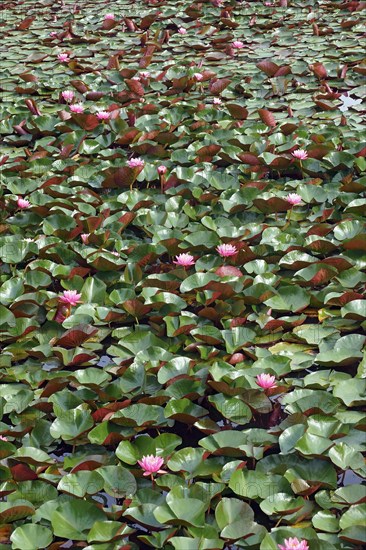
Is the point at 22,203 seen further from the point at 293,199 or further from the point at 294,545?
the point at 294,545

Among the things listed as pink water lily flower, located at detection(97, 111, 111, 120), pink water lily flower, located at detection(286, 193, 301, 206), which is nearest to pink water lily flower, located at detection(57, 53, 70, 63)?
pink water lily flower, located at detection(97, 111, 111, 120)

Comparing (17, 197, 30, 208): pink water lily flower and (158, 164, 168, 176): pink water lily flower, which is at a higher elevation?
(158, 164, 168, 176): pink water lily flower

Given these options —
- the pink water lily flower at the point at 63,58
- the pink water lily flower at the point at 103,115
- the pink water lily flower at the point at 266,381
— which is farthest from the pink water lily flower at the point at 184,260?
the pink water lily flower at the point at 63,58

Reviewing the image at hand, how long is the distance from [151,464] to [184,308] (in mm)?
733

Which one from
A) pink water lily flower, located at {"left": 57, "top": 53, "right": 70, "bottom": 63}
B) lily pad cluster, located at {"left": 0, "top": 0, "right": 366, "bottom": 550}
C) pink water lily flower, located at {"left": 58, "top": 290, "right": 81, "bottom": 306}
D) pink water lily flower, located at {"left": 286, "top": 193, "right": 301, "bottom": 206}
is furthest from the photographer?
pink water lily flower, located at {"left": 57, "top": 53, "right": 70, "bottom": 63}

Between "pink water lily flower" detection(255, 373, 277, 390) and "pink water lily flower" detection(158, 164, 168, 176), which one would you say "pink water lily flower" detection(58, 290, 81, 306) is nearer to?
"pink water lily flower" detection(255, 373, 277, 390)

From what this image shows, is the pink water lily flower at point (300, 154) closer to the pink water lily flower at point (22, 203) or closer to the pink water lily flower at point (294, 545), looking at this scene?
the pink water lily flower at point (22, 203)

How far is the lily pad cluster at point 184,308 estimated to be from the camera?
174 centimetres

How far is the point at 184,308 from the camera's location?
2.43 m

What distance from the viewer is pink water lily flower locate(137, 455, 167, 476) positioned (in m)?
1.78

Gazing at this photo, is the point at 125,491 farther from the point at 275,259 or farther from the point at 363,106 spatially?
the point at 363,106

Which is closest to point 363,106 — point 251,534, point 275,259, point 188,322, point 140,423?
point 275,259

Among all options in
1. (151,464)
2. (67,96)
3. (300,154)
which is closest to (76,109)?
(67,96)

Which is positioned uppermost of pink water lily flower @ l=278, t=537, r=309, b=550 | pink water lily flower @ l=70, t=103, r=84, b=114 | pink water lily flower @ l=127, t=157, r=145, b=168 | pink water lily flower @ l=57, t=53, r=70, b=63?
pink water lily flower @ l=278, t=537, r=309, b=550
